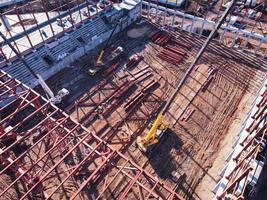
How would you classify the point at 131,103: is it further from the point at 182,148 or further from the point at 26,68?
the point at 26,68

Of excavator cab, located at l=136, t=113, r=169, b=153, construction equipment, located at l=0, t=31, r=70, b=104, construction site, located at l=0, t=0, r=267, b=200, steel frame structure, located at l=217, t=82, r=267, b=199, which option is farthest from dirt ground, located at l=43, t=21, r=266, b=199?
steel frame structure, located at l=217, t=82, r=267, b=199

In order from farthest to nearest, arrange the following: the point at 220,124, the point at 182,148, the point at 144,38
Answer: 1. the point at 144,38
2. the point at 220,124
3. the point at 182,148

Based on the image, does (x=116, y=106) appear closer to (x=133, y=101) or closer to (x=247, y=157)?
(x=133, y=101)

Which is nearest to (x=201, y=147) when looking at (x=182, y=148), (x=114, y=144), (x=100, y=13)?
(x=182, y=148)

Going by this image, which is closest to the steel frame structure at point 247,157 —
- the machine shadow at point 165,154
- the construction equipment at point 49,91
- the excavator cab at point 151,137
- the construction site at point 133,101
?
the construction site at point 133,101

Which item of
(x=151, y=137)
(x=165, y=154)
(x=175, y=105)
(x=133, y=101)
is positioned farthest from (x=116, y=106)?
(x=165, y=154)

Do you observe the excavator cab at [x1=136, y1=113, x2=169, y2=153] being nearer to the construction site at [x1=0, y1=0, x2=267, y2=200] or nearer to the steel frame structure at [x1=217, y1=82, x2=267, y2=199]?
the construction site at [x1=0, y1=0, x2=267, y2=200]
